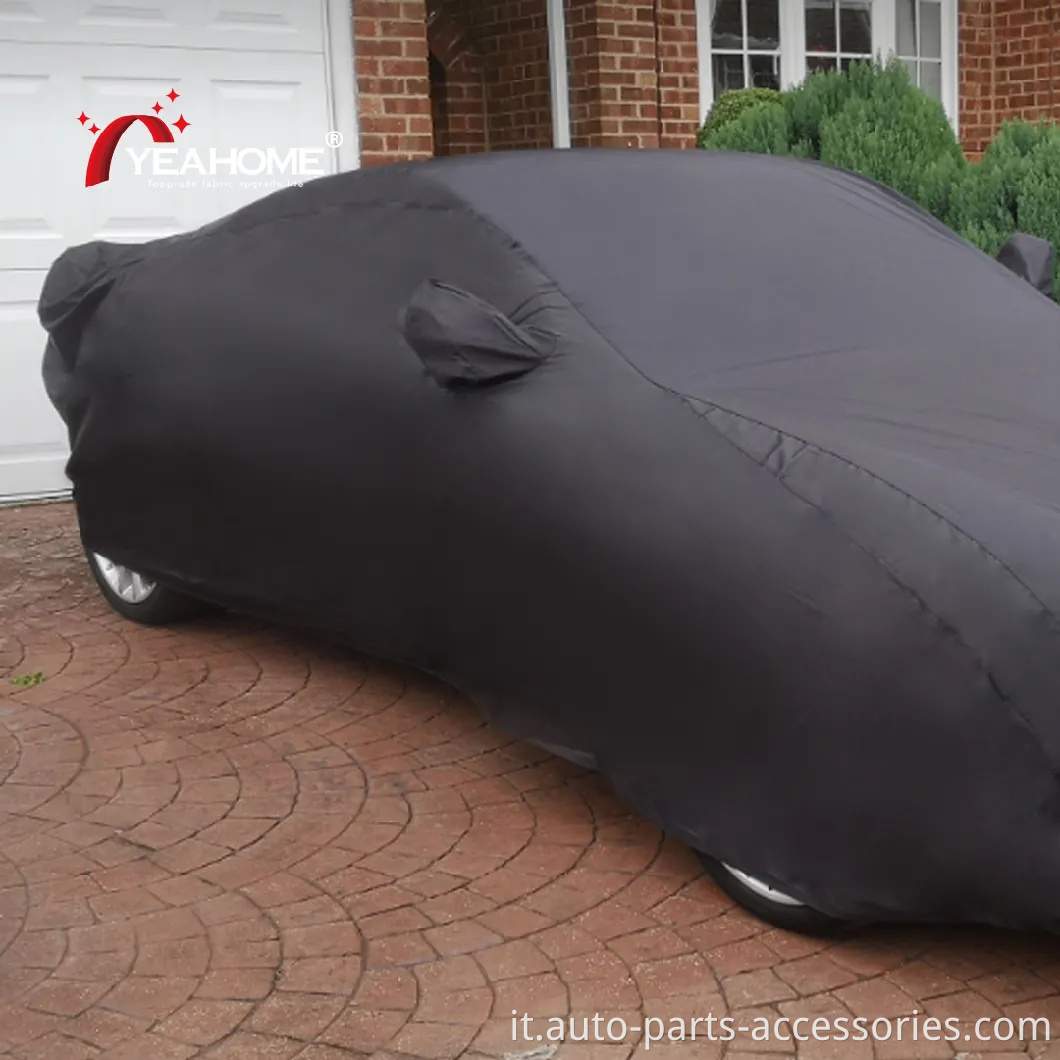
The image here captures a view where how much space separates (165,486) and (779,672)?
242 cm

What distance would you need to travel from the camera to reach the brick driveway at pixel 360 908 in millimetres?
2883

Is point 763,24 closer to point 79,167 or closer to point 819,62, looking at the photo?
point 819,62

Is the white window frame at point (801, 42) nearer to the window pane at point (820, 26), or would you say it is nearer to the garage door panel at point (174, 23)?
the window pane at point (820, 26)

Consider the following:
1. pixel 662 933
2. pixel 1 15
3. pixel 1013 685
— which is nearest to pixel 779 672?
pixel 1013 685

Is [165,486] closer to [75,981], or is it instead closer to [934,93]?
[75,981]

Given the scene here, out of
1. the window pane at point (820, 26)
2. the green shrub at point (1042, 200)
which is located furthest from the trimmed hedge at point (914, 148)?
the window pane at point (820, 26)

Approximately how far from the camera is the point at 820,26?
11500 mm

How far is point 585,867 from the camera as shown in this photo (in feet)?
11.5

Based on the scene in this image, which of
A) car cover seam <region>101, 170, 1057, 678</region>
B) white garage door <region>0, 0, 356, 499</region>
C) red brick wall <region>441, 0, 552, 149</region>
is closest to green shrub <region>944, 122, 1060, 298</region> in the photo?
car cover seam <region>101, 170, 1057, 678</region>

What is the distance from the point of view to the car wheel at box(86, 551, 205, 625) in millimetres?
5312

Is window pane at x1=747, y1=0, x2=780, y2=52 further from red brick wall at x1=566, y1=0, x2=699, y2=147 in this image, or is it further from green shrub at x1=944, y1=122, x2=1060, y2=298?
green shrub at x1=944, y1=122, x2=1060, y2=298

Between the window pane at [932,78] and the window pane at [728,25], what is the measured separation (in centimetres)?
189

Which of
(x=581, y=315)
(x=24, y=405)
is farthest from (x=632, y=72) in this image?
(x=581, y=315)

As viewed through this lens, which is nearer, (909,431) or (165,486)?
(909,431)
